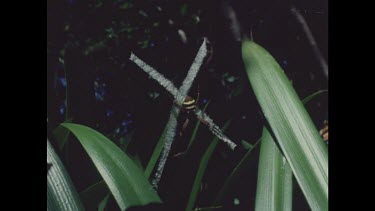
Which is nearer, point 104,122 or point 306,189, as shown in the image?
point 306,189

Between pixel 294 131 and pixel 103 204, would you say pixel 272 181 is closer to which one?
pixel 294 131

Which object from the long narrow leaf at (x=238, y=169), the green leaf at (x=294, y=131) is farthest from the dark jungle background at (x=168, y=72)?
the green leaf at (x=294, y=131)

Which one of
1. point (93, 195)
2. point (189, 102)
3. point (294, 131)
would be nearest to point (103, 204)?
point (93, 195)

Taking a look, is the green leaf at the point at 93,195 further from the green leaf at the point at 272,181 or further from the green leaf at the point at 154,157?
the green leaf at the point at 272,181
